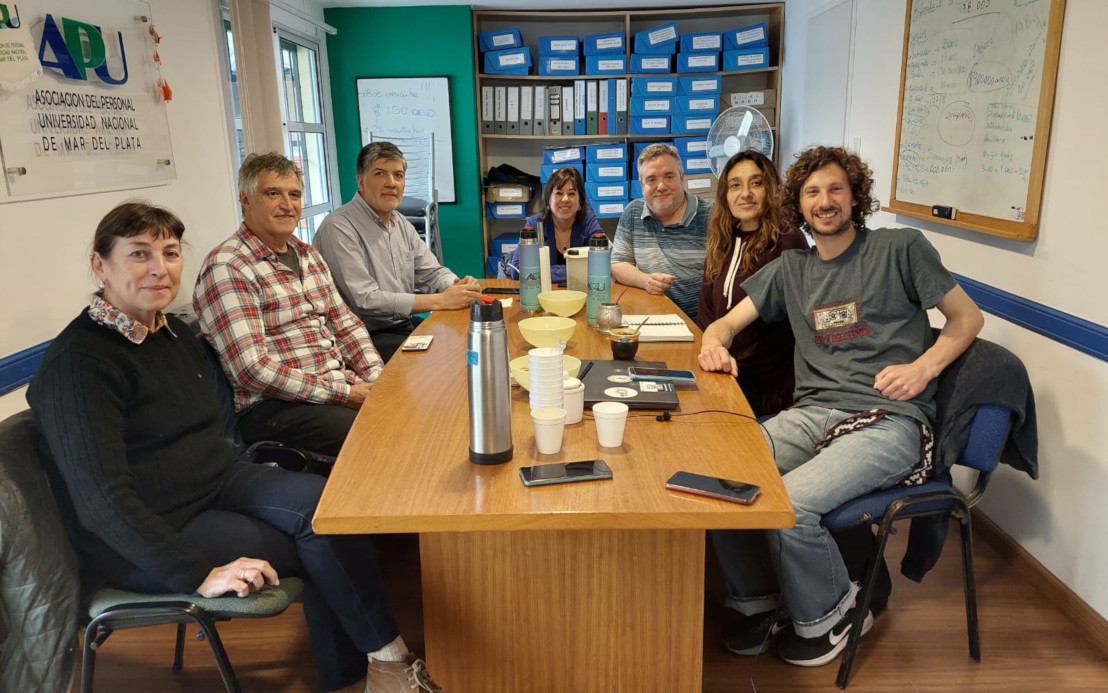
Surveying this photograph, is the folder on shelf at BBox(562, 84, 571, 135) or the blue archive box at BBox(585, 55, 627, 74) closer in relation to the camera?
the blue archive box at BBox(585, 55, 627, 74)

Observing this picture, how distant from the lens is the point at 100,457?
4.47 ft

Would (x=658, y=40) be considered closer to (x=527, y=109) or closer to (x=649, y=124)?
(x=649, y=124)

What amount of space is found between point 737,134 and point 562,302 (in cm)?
259

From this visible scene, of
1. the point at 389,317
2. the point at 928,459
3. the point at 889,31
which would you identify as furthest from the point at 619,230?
the point at 928,459

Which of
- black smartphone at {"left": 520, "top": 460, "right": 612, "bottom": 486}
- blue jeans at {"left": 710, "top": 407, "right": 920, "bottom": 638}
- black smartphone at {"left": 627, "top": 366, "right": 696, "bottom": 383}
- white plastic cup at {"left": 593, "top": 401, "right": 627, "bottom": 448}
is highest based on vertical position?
white plastic cup at {"left": 593, "top": 401, "right": 627, "bottom": 448}

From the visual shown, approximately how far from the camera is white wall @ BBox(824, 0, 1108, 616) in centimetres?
189

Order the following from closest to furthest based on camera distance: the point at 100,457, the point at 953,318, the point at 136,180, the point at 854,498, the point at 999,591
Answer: the point at 100,457, the point at 854,498, the point at 953,318, the point at 999,591, the point at 136,180

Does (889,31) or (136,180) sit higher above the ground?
(889,31)

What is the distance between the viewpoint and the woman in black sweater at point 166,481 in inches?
53.8

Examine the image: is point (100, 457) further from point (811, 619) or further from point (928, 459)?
point (928, 459)

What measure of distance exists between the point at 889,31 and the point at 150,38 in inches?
115

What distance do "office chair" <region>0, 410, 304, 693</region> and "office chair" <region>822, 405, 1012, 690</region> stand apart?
124 cm

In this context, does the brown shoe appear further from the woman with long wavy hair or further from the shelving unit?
the shelving unit

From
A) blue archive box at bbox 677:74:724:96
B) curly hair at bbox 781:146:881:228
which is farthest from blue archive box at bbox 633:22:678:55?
curly hair at bbox 781:146:881:228
